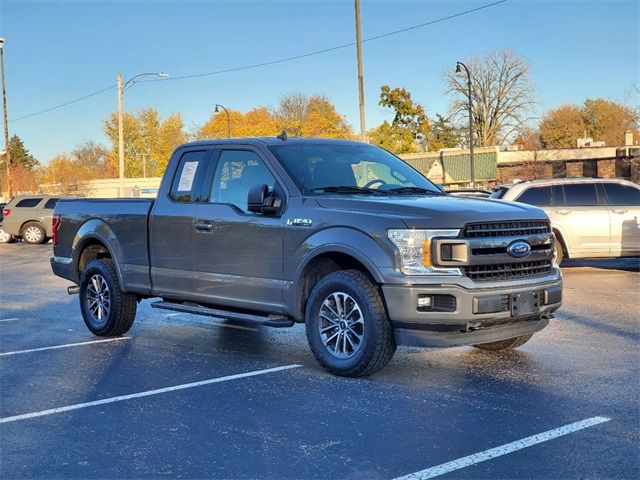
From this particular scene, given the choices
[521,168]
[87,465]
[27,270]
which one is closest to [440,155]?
[521,168]

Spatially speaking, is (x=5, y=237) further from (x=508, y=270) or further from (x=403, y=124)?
(x=403, y=124)

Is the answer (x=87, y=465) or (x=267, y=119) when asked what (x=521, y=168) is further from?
(x=87, y=465)

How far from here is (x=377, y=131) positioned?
84688mm

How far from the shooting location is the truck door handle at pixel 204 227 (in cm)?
752

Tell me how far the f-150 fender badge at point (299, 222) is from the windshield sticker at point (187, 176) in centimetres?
157

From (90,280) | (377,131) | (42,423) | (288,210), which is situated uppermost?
(377,131)

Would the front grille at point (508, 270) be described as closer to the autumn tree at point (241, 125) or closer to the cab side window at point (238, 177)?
the cab side window at point (238, 177)

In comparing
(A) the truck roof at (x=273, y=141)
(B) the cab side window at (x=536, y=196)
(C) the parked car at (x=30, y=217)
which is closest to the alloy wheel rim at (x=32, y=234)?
(C) the parked car at (x=30, y=217)

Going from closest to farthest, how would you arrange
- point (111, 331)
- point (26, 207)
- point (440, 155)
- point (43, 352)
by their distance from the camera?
point (43, 352)
point (111, 331)
point (26, 207)
point (440, 155)

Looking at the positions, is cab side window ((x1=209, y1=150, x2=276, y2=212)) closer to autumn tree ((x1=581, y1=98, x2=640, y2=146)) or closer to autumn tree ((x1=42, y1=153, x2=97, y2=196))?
autumn tree ((x1=42, y1=153, x2=97, y2=196))

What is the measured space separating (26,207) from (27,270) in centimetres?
1190

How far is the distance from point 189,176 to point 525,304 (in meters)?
3.65

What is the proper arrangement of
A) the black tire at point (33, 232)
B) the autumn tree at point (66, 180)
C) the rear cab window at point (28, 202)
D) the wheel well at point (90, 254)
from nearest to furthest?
the wheel well at point (90, 254), the rear cab window at point (28, 202), the black tire at point (33, 232), the autumn tree at point (66, 180)

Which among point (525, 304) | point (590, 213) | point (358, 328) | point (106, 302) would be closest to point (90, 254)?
point (106, 302)
